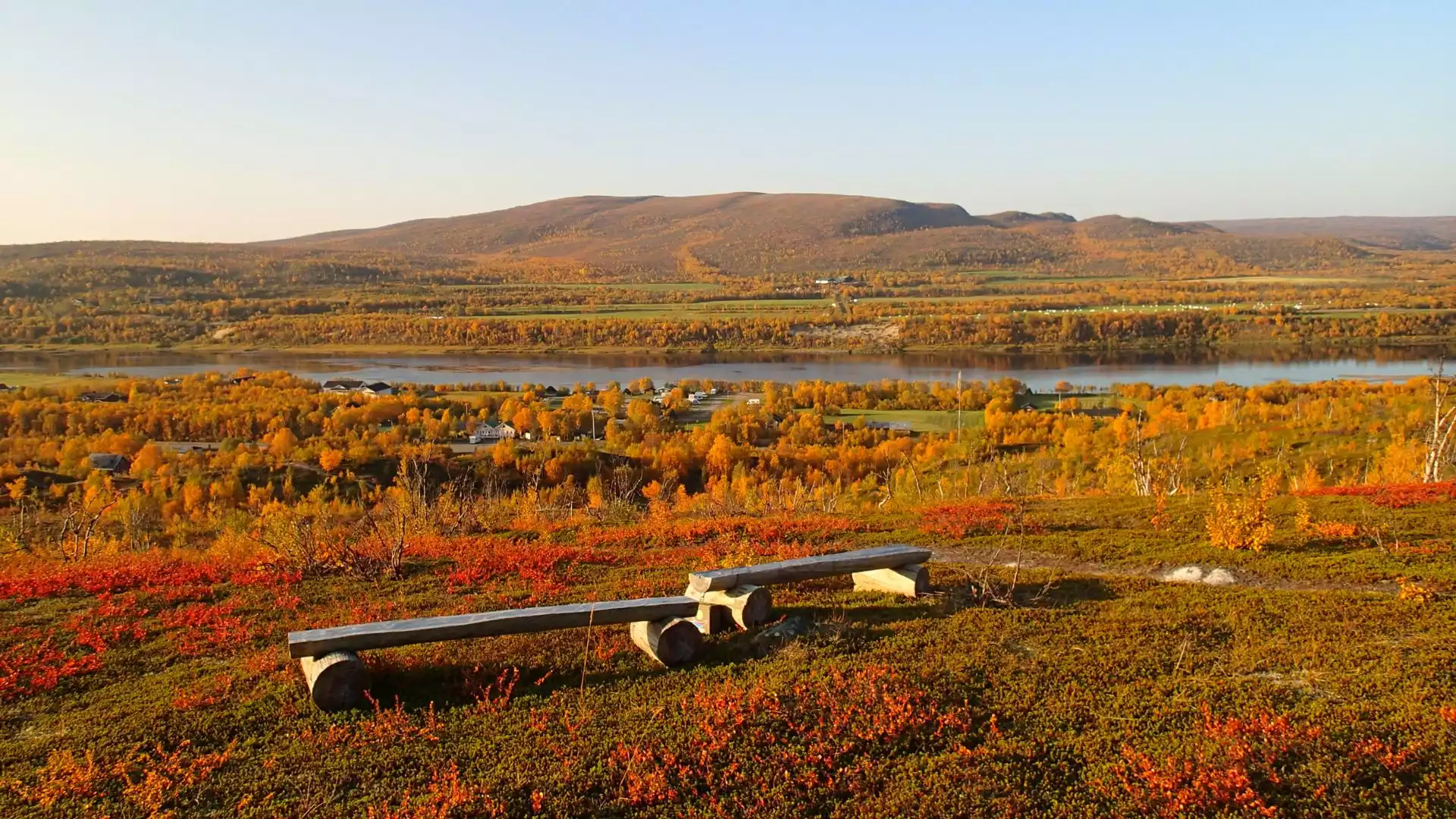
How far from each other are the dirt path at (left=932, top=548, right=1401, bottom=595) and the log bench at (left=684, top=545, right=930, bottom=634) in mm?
1147

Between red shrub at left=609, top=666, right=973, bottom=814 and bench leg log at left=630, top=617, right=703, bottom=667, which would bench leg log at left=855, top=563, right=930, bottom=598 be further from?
bench leg log at left=630, top=617, right=703, bottom=667

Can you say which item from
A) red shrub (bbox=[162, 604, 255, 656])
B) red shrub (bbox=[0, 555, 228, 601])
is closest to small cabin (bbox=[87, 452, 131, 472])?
red shrub (bbox=[0, 555, 228, 601])

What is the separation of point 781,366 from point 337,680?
116861 mm

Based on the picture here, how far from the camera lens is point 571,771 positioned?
6.74m

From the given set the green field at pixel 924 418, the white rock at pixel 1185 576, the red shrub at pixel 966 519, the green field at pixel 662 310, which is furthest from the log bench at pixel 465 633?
the green field at pixel 662 310

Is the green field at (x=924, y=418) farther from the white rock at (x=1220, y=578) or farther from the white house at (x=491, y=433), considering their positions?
the white rock at (x=1220, y=578)

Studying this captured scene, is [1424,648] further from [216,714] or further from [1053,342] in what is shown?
[1053,342]

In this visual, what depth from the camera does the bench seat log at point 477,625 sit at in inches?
320

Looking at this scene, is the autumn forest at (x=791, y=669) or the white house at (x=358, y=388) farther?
the white house at (x=358, y=388)

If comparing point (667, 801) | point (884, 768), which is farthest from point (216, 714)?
point (884, 768)

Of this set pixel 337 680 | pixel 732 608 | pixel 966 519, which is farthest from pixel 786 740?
pixel 966 519

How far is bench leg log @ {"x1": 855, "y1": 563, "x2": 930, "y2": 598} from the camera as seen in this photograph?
10891mm

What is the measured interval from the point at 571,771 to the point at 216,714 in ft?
11.5

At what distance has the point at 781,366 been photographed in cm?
12400
